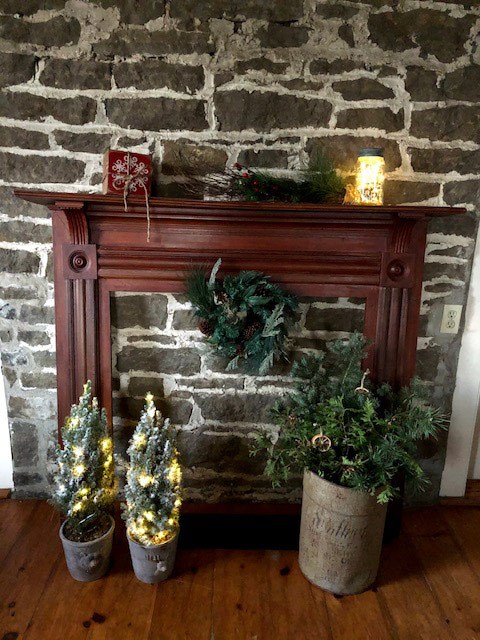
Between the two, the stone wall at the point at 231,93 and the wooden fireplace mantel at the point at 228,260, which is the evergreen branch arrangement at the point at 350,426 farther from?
the stone wall at the point at 231,93

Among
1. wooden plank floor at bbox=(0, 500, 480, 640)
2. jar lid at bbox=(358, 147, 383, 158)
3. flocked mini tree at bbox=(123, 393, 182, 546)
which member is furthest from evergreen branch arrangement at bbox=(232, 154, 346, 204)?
wooden plank floor at bbox=(0, 500, 480, 640)

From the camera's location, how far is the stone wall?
73.6 inches

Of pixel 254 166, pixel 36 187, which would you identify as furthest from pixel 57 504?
pixel 254 166

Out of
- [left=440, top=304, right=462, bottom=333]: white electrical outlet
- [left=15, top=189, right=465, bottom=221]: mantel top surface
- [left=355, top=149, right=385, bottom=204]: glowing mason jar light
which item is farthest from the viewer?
[left=440, top=304, right=462, bottom=333]: white electrical outlet

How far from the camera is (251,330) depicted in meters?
1.91

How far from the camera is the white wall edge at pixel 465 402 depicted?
2.14 meters

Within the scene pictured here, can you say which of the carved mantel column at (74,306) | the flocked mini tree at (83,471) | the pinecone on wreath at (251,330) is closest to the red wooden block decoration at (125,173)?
the carved mantel column at (74,306)

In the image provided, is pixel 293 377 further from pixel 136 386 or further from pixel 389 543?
pixel 389 543

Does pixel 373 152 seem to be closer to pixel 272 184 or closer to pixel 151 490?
pixel 272 184

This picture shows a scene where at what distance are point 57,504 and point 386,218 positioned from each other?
181cm

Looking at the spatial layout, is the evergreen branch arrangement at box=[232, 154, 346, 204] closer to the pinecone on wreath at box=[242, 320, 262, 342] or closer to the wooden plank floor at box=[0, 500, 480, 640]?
the pinecone on wreath at box=[242, 320, 262, 342]

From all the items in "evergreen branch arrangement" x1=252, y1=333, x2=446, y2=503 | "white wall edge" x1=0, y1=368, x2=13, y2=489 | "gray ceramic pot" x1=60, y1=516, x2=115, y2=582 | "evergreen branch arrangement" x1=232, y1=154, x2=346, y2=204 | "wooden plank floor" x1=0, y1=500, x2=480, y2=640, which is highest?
"evergreen branch arrangement" x1=232, y1=154, x2=346, y2=204

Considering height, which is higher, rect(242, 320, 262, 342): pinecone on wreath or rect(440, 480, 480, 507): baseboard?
rect(242, 320, 262, 342): pinecone on wreath

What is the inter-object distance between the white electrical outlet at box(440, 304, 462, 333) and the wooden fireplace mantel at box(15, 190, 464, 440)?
175 millimetres
